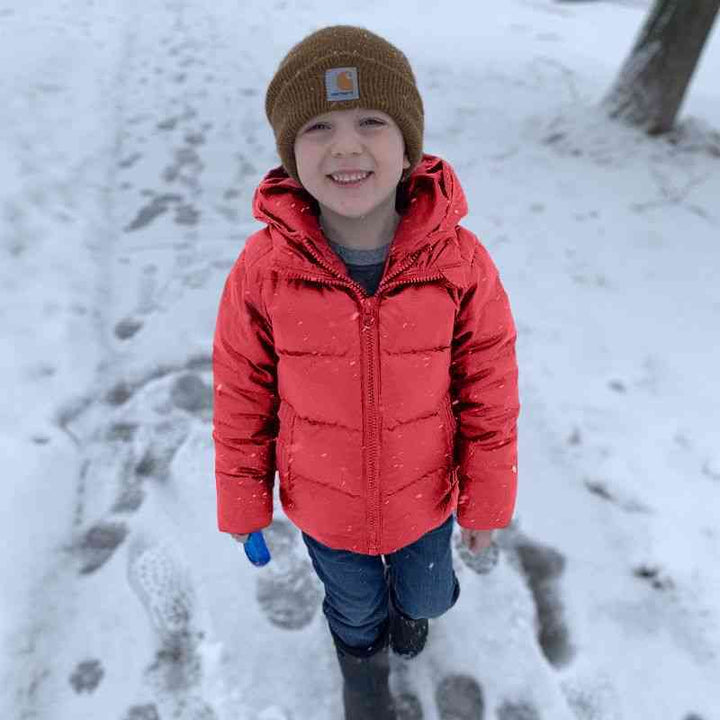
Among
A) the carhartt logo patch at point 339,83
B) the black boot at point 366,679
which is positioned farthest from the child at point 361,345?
the black boot at point 366,679

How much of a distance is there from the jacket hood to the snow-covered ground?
1151 mm

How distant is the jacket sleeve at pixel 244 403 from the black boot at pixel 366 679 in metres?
0.42

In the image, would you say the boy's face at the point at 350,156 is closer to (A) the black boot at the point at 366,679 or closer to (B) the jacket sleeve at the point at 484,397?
(B) the jacket sleeve at the point at 484,397

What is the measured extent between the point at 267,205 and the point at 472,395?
21.3 inches

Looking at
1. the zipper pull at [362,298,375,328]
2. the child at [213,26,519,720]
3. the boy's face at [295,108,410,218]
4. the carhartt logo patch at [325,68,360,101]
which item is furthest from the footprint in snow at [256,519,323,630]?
the carhartt logo patch at [325,68,360,101]

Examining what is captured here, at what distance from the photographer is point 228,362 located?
133 centimetres

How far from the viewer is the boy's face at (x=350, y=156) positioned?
1108mm

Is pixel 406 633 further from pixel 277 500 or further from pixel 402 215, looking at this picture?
pixel 402 215

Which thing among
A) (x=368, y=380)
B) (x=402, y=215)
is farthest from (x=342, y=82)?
(x=368, y=380)

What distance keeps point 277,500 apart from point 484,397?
103 cm

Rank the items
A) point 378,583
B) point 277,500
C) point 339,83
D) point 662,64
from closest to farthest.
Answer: point 339,83 < point 378,583 < point 277,500 < point 662,64

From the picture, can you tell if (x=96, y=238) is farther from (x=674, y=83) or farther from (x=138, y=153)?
(x=674, y=83)

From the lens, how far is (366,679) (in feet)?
5.24

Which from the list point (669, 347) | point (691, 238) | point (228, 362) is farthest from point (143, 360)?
point (691, 238)
